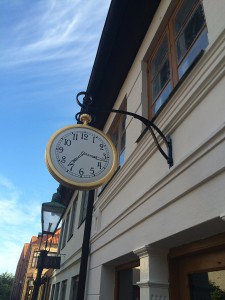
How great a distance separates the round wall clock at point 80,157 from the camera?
2.78 m

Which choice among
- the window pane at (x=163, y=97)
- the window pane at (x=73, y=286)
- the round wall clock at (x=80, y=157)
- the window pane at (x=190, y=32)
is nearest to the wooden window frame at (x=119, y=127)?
the window pane at (x=163, y=97)

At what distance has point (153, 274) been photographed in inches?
108

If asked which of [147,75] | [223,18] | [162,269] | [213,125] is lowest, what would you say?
[162,269]

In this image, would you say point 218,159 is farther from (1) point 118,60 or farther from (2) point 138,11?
(1) point 118,60

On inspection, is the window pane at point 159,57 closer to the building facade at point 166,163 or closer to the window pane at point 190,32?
the building facade at point 166,163

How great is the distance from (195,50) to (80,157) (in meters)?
1.60

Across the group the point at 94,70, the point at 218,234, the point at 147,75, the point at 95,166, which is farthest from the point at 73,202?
the point at 218,234

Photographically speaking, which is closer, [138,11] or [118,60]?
[138,11]

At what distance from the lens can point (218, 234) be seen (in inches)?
88.9

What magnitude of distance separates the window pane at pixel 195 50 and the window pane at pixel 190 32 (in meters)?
0.11

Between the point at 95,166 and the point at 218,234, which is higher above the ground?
the point at 95,166

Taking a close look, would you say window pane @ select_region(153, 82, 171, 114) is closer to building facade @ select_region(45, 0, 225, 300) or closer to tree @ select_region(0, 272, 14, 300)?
building facade @ select_region(45, 0, 225, 300)

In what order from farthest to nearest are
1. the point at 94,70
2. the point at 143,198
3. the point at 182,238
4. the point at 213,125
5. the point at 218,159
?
the point at 94,70
the point at 143,198
the point at 182,238
the point at 213,125
the point at 218,159

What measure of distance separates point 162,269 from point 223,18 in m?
2.33
